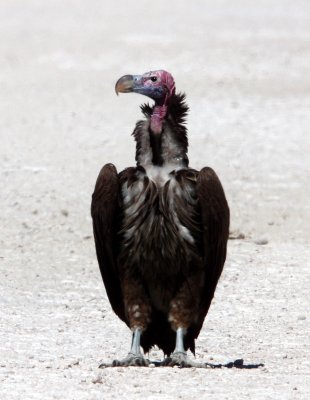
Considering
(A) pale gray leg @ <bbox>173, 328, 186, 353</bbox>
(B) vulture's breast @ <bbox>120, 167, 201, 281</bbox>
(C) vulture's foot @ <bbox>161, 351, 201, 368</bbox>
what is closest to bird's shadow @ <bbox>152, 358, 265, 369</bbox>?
(C) vulture's foot @ <bbox>161, 351, 201, 368</bbox>

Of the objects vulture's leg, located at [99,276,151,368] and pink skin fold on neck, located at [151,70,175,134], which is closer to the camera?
vulture's leg, located at [99,276,151,368]

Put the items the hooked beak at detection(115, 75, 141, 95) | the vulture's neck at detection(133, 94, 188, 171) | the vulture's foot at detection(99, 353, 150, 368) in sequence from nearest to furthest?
the vulture's foot at detection(99, 353, 150, 368) < the vulture's neck at detection(133, 94, 188, 171) < the hooked beak at detection(115, 75, 141, 95)

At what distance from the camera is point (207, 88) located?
26.3m

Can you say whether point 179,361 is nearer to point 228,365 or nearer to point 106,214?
point 228,365

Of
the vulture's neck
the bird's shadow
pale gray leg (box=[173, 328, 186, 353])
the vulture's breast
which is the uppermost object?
the vulture's neck

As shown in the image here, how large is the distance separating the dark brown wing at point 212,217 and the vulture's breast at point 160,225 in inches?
3.1

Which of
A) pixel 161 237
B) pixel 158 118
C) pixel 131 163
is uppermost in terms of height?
pixel 131 163

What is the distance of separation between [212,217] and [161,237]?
0.32m

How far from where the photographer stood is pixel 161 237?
345 inches

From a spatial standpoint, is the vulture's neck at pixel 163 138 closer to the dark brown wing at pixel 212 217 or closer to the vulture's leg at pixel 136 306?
the dark brown wing at pixel 212 217

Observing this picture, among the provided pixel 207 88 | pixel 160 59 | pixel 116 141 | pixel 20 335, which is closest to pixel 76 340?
pixel 20 335

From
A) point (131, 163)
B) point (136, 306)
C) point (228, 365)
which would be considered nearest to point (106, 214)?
point (136, 306)

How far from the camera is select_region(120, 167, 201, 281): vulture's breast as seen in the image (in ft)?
28.8

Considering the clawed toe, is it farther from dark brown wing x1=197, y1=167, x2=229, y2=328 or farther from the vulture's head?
the vulture's head
